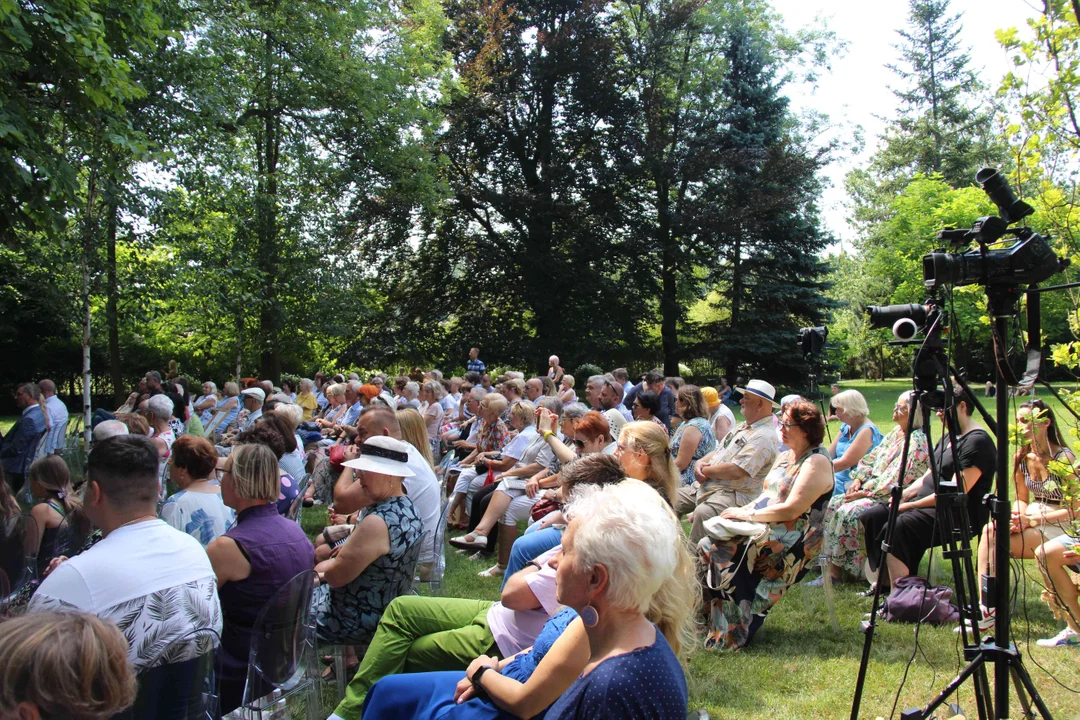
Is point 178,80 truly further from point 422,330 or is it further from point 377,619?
point 422,330

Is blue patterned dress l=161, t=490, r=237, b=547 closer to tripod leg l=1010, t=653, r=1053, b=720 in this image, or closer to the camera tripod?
the camera tripod

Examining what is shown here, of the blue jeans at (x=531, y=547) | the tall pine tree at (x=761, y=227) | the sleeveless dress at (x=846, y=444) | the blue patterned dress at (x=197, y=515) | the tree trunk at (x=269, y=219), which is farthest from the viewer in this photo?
the tall pine tree at (x=761, y=227)

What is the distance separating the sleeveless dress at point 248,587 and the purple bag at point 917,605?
3.65 m

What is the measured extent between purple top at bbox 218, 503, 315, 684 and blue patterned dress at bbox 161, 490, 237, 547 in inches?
23.9

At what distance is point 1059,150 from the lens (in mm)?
2688

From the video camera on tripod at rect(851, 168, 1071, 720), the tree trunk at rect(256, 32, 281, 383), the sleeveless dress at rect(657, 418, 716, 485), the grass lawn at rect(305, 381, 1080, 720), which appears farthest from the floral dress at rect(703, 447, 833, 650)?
the tree trunk at rect(256, 32, 281, 383)

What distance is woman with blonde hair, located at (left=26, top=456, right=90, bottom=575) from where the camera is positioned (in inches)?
185

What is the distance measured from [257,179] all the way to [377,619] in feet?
46.3

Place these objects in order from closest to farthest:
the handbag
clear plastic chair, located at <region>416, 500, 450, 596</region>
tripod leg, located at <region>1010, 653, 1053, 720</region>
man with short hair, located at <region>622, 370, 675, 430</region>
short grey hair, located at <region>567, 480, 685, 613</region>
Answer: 1. short grey hair, located at <region>567, 480, 685, 613</region>
2. tripod leg, located at <region>1010, 653, 1053, 720</region>
3. the handbag
4. clear plastic chair, located at <region>416, 500, 450, 596</region>
5. man with short hair, located at <region>622, 370, 675, 430</region>

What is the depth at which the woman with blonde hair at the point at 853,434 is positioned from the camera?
20.1 ft

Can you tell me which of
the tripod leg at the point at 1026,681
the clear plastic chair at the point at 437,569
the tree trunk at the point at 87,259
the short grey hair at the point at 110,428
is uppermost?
the tree trunk at the point at 87,259

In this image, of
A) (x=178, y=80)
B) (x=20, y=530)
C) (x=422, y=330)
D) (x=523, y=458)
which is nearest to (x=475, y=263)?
(x=422, y=330)

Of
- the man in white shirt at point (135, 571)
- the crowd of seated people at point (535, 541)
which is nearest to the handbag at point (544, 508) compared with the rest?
the crowd of seated people at point (535, 541)

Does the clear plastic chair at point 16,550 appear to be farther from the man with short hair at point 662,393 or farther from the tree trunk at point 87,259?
the tree trunk at point 87,259
